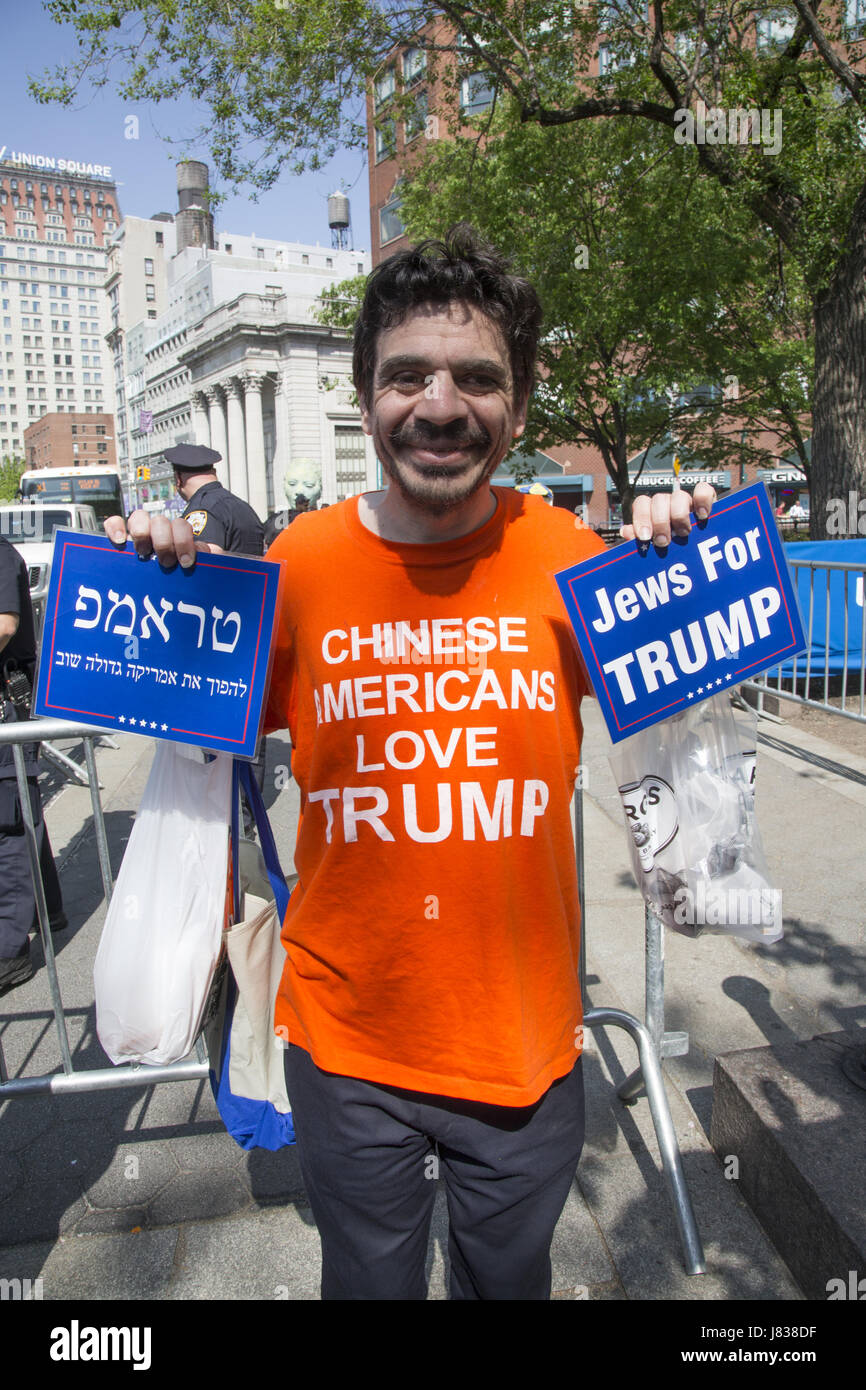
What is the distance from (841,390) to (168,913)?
29.3 feet

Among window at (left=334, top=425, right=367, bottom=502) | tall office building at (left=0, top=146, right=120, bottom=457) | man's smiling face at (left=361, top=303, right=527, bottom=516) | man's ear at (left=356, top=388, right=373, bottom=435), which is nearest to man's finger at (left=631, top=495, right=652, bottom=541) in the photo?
man's smiling face at (left=361, top=303, right=527, bottom=516)

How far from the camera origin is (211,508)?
5.79m

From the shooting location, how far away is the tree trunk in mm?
8648

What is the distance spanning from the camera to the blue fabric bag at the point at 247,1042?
6.57 ft

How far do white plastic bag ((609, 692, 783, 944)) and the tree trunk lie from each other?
7.89 m

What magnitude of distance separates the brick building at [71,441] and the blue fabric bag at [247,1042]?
404 feet

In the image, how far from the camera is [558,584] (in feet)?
5.43

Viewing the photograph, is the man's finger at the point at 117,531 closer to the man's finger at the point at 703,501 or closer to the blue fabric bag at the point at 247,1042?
the blue fabric bag at the point at 247,1042

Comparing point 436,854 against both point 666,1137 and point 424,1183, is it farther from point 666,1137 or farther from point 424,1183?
point 666,1137

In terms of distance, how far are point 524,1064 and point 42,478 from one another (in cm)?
3301

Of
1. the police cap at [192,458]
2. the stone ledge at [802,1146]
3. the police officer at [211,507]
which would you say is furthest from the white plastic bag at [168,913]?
the police cap at [192,458]

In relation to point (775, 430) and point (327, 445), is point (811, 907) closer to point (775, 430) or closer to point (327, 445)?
point (775, 430)

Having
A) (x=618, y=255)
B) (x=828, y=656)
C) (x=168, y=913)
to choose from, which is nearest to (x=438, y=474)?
(x=168, y=913)
